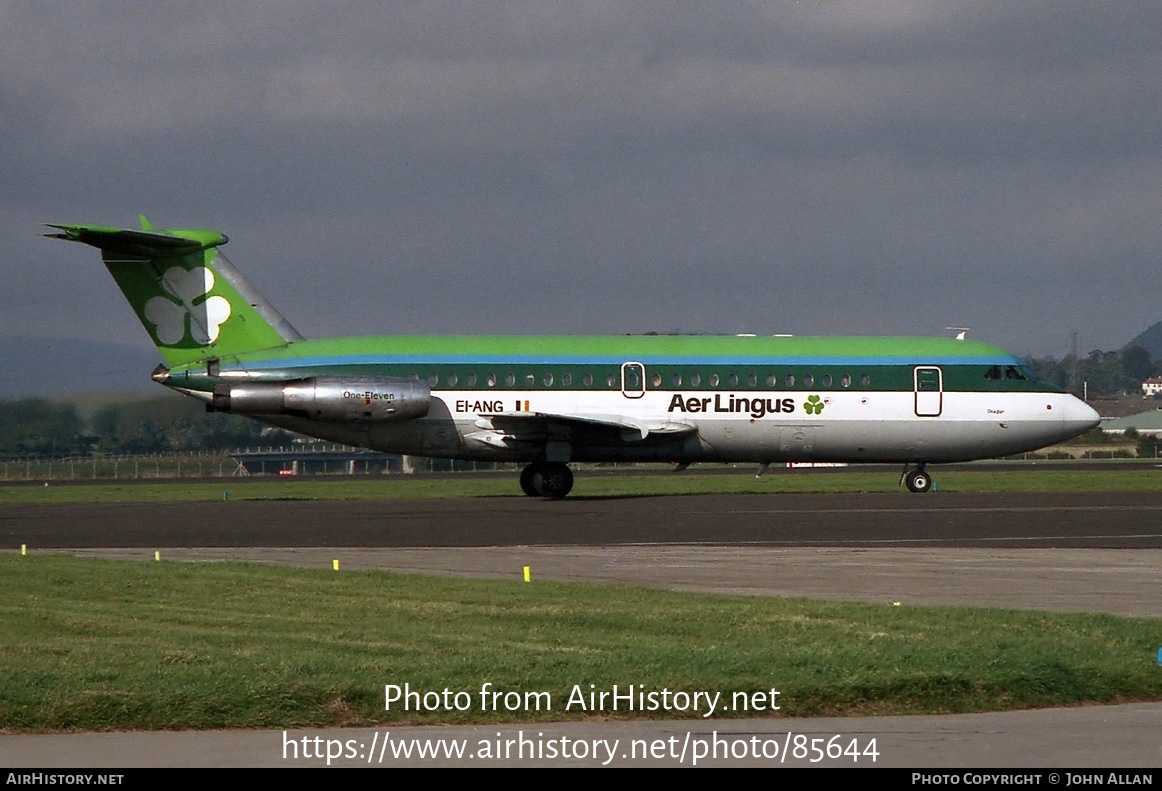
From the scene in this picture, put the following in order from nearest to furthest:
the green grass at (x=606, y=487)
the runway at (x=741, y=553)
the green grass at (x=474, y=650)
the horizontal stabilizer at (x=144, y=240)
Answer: the runway at (x=741, y=553) → the green grass at (x=474, y=650) → the horizontal stabilizer at (x=144, y=240) → the green grass at (x=606, y=487)

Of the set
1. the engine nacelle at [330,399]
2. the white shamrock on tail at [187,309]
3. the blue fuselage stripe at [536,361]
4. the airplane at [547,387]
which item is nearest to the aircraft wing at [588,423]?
the airplane at [547,387]

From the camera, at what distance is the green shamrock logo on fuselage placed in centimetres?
4016

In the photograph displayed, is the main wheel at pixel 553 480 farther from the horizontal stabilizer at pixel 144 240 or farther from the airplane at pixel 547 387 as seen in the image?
the horizontal stabilizer at pixel 144 240

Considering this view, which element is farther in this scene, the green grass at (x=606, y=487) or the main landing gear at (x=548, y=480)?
the green grass at (x=606, y=487)

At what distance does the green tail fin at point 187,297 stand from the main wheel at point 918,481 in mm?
17282

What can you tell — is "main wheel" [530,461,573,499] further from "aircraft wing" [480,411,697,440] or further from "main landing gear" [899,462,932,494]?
"main landing gear" [899,462,932,494]

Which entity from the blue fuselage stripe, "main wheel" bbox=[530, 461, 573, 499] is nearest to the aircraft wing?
"main wheel" bbox=[530, 461, 573, 499]

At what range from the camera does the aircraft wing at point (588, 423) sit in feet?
126

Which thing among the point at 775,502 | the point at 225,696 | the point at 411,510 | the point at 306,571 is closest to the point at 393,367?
the point at 411,510

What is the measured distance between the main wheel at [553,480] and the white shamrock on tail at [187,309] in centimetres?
892

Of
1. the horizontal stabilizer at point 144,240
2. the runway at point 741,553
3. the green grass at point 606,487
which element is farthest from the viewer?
the green grass at point 606,487

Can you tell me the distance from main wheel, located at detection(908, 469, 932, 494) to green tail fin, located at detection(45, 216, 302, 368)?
56.7ft

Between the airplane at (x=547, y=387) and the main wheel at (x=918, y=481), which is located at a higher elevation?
the airplane at (x=547, y=387)

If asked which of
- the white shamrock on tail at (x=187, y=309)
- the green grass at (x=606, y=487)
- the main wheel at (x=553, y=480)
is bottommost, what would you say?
the green grass at (x=606, y=487)
